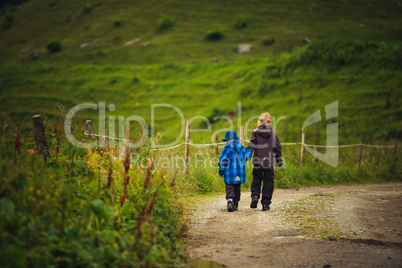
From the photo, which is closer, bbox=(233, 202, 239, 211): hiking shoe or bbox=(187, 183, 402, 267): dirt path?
bbox=(187, 183, 402, 267): dirt path

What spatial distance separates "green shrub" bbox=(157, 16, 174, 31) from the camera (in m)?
73.0

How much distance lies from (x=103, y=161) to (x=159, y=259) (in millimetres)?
2282

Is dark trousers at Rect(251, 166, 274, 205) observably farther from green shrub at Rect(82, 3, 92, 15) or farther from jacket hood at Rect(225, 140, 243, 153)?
green shrub at Rect(82, 3, 92, 15)

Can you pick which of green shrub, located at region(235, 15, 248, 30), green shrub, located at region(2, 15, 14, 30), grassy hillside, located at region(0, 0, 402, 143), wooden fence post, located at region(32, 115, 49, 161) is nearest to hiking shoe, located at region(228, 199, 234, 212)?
wooden fence post, located at region(32, 115, 49, 161)

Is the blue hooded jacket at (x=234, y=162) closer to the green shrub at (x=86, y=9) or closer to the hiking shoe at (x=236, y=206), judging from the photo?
the hiking shoe at (x=236, y=206)

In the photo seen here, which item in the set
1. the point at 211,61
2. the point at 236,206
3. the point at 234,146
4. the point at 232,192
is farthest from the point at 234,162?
the point at 211,61

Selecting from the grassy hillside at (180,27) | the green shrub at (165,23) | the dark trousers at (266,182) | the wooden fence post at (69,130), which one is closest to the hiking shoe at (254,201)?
the dark trousers at (266,182)

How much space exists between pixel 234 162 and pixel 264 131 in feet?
2.84

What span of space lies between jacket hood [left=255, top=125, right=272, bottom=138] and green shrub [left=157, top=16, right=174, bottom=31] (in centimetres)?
6631

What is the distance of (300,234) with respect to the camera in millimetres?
6738

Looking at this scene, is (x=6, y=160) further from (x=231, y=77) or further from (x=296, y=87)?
(x=231, y=77)

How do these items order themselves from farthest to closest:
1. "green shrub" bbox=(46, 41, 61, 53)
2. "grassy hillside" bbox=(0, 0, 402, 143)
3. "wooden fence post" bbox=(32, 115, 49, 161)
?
"green shrub" bbox=(46, 41, 61, 53) < "grassy hillside" bbox=(0, 0, 402, 143) < "wooden fence post" bbox=(32, 115, 49, 161)

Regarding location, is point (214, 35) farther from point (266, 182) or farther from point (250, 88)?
point (266, 182)

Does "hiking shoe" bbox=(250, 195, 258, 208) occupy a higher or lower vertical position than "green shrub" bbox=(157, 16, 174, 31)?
lower
